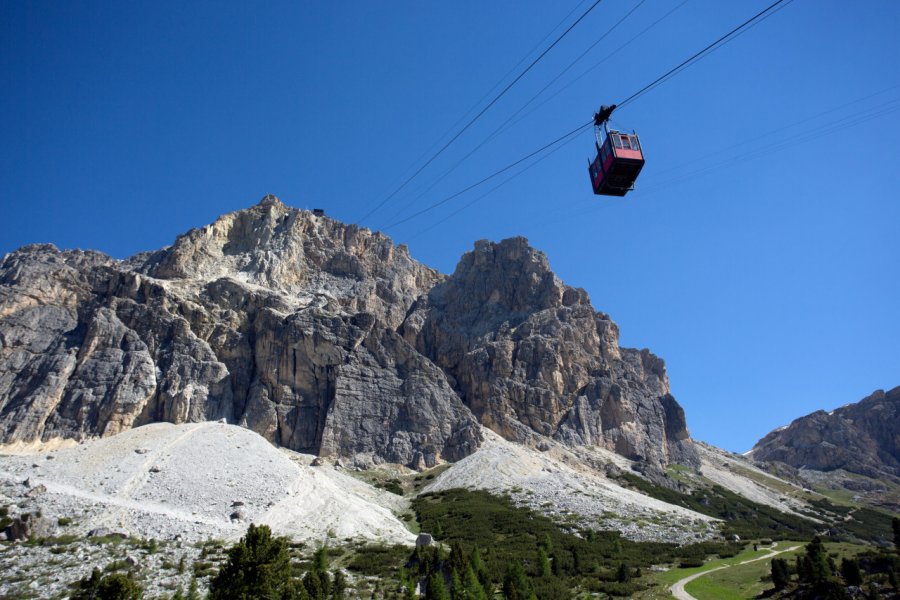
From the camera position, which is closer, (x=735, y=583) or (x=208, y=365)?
(x=735, y=583)

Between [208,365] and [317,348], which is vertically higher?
[317,348]

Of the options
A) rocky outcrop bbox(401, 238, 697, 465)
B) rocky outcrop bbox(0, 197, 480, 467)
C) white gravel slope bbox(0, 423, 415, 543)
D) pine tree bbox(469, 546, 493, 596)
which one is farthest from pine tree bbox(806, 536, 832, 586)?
rocky outcrop bbox(401, 238, 697, 465)

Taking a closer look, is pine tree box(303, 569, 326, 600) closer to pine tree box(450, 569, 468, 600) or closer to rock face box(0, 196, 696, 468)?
pine tree box(450, 569, 468, 600)

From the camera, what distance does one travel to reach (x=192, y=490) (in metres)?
74.6

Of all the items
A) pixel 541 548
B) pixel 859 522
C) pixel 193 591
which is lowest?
pixel 193 591

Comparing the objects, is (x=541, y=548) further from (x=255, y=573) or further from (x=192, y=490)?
(x=192, y=490)

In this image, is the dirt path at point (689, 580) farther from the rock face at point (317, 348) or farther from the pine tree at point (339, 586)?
the rock face at point (317, 348)

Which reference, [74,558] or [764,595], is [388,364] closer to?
[74,558]

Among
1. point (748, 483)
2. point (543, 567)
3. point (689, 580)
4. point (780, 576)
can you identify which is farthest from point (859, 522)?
point (543, 567)

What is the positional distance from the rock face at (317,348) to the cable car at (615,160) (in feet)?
312

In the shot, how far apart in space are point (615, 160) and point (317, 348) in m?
109

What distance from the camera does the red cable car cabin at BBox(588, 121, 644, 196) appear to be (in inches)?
1094

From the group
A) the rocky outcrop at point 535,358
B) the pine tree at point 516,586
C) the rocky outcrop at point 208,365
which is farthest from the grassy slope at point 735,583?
the rocky outcrop at point 535,358

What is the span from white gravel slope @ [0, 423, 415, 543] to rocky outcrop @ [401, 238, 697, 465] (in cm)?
5075
